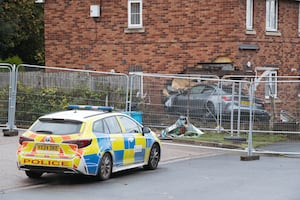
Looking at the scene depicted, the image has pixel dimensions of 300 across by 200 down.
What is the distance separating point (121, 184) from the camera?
1383 cm

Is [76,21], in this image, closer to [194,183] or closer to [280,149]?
[280,149]

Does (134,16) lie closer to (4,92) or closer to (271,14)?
(271,14)

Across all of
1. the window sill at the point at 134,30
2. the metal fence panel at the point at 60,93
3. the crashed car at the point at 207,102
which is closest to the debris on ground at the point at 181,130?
the crashed car at the point at 207,102

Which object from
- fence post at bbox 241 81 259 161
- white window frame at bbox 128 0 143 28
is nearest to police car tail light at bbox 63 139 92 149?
fence post at bbox 241 81 259 161

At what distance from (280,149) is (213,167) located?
4518 millimetres

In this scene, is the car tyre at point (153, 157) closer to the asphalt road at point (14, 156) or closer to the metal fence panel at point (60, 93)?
the asphalt road at point (14, 156)

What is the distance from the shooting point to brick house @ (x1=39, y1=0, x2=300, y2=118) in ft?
96.6

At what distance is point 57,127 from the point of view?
1398 centimetres

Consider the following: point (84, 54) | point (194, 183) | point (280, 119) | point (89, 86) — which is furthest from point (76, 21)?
point (194, 183)

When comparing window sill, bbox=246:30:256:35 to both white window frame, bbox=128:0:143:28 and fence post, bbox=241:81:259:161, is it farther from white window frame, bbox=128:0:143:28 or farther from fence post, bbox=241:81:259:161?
fence post, bbox=241:81:259:161

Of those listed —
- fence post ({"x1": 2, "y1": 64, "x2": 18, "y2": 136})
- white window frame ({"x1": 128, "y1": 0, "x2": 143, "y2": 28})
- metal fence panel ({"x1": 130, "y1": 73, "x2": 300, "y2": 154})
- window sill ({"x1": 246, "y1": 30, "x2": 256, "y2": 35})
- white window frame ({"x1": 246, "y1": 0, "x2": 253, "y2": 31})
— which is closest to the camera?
metal fence panel ({"x1": 130, "y1": 73, "x2": 300, "y2": 154})

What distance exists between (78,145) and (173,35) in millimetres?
17613

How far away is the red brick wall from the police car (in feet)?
48.9

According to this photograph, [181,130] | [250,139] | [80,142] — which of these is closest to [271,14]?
[181,130]
